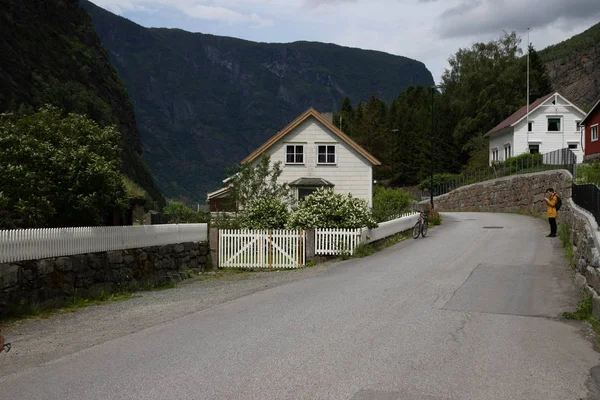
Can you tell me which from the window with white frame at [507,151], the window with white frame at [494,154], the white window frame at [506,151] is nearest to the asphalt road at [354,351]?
the white window frame at [506,151]

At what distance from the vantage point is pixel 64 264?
12.2m

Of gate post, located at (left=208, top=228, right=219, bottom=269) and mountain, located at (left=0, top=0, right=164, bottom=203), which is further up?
mountain, located at (left=0, top=0, right=164, bottom=203)

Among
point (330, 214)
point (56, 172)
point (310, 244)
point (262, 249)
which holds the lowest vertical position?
point (262, 249)

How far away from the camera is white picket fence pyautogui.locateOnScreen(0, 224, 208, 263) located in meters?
10.7

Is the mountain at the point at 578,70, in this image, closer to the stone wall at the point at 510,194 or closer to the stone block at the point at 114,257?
the stone wall at the point at 510,194

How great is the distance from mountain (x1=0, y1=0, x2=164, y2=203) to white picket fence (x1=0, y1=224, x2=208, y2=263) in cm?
2559

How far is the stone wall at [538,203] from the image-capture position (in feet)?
38.0

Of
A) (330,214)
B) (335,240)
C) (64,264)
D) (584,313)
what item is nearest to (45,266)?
(64,264)

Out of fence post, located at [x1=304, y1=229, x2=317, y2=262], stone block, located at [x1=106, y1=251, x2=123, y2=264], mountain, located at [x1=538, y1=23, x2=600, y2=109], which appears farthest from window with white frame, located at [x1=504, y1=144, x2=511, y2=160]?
stone block, located at [x1=106, y1=251, x2=123, y2=264]

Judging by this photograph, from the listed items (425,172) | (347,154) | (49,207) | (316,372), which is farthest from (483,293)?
(425,172)

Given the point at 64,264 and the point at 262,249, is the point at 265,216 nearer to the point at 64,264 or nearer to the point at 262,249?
the point at 262,249

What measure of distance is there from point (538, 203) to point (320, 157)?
43.5ft

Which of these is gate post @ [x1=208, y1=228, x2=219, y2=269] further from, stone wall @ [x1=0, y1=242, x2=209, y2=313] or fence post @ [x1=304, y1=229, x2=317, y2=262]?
fence post @ [x1=304, y1=229, x2=317, y2=262]

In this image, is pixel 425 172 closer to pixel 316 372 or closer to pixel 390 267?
pixel 390 267
